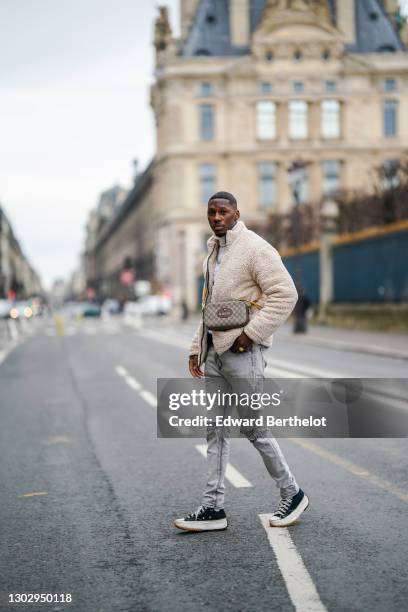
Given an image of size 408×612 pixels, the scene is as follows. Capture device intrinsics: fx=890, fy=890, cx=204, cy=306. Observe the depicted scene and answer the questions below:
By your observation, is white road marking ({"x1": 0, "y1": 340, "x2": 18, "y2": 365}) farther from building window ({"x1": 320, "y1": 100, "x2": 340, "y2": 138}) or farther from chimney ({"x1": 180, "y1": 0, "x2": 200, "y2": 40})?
chimney ({"x1": 180, "y1": 0, "x2": 200, "y2": 40})

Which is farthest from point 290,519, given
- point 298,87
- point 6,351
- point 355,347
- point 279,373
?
point 298,87

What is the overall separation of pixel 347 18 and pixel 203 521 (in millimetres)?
73823

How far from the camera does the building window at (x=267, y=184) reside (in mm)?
74438

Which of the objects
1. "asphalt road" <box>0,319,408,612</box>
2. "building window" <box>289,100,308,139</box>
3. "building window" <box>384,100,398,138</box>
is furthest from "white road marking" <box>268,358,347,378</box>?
"building window" <box>384,100,398,138</box>

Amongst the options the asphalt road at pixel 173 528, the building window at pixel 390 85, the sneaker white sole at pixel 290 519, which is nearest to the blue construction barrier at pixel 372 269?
the asphalt road at pixel 173 528

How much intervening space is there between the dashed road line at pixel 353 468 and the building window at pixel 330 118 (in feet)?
224

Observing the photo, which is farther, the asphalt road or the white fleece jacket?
the white fleece jacket

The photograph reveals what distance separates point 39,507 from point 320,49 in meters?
70.0

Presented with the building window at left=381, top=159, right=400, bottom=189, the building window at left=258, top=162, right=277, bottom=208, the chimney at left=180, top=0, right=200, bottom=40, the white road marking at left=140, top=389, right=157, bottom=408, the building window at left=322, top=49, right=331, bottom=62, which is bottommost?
the white road marking at left=140, top=389, right=157, bottom=408

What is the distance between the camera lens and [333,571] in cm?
449

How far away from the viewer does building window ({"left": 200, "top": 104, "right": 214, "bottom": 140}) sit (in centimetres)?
7319

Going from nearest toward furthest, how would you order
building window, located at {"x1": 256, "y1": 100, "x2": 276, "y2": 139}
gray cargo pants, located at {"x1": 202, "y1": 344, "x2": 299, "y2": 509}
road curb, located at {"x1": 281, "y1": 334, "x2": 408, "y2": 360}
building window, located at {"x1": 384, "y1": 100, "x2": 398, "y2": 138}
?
gray cargo pants, located at {"x1": 202, "y1": 344, "x2": 299, "y2": 509}, road curb, located at {"x1": 281, "y1": 334, "x2": 408, "y2": 360}, building window, located at {"x1": 256, "y1": 100, "x2": 276, "y2": 139}, building window, located at {"x1": 384, "y1": 100, "x2": 398, "y2": 138}

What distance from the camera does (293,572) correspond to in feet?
14.7

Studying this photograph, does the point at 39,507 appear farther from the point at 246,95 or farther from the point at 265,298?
the point at 246,95
